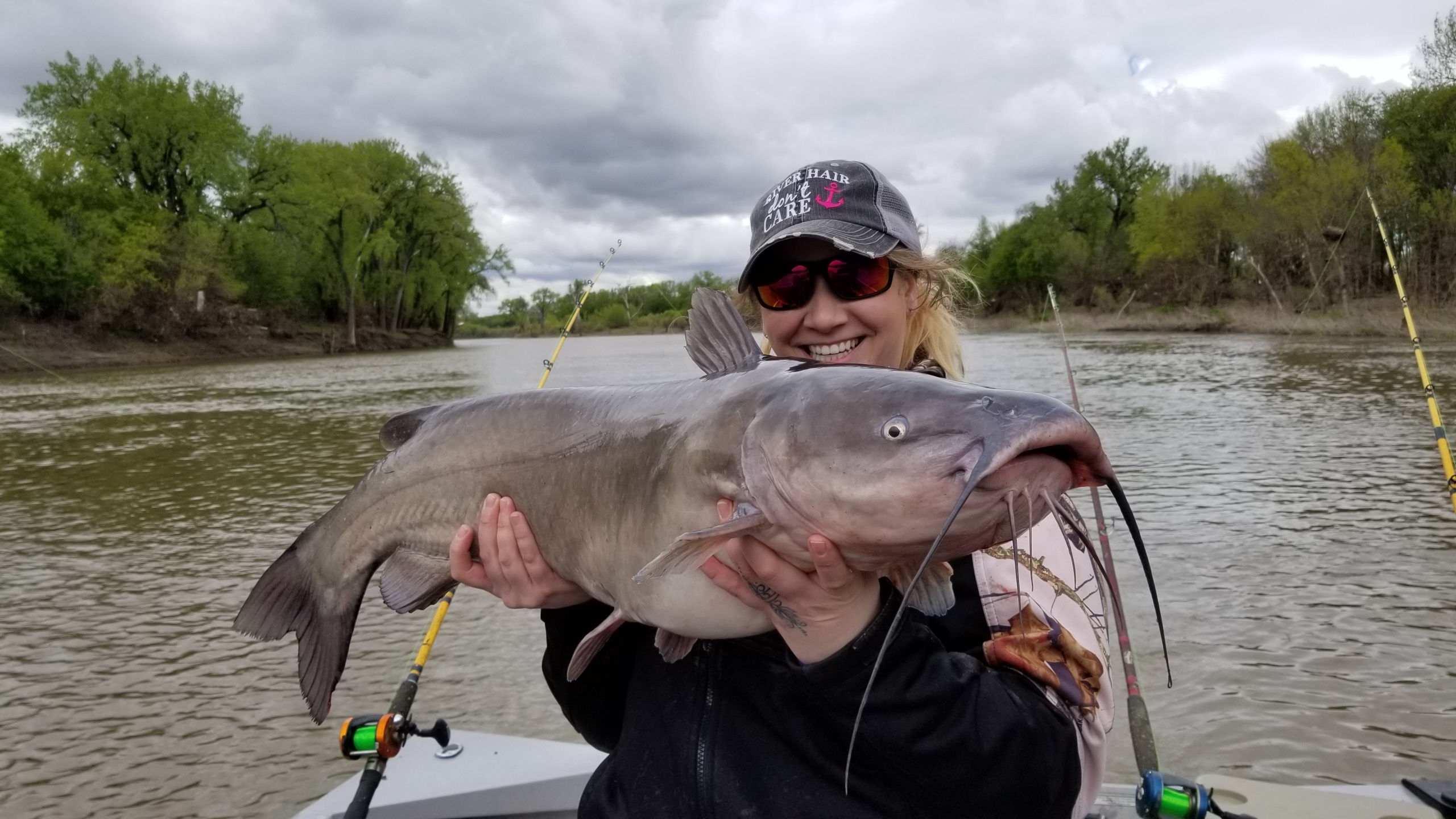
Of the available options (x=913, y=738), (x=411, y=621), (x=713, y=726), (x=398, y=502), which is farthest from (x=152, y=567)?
(x=913, y=738)

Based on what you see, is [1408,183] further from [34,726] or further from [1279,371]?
[34,726]

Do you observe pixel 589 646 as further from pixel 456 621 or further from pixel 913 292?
pixel 456 621

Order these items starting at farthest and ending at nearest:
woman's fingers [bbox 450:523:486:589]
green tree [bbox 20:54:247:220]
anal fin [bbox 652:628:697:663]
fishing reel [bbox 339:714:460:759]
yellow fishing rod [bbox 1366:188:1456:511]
A: green tree [bbox 20:54:247:220] < yellow fishing rod [bbox 1366:188:1456:511] < fishing reel [bbox 339:714:460:759] < woman's fingers [bbox 450:523:486:589] < anal fin [bbox 652:628:697:663]

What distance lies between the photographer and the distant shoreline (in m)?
29.5

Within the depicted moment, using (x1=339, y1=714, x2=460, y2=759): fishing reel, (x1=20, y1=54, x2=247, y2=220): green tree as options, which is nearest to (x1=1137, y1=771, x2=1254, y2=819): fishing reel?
(x1=339, y1=714, x2=460, y2=759): fishing reel

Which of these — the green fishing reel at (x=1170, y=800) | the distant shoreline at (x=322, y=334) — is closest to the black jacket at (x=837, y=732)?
the green fishing reel at (x=1170, y=800)

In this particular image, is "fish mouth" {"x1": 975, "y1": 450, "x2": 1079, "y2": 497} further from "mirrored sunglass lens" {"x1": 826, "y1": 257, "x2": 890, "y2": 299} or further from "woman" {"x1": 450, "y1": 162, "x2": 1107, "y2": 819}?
"mirrored sunglass lens" {"x1": 826, "y1": 257, "x2": 890, "y2": 299}

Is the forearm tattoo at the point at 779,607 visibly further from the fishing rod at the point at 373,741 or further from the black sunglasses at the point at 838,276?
the fishing rod at the point at 373,741

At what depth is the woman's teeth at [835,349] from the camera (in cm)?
230

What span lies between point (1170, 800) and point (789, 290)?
154 centimetres

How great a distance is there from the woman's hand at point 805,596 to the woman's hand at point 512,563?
65cm

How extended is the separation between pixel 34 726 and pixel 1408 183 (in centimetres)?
4451

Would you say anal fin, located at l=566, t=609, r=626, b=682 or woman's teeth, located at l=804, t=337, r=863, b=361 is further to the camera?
woman's teeth, located at l=804, t=337, r=863, b=361

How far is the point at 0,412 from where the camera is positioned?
1628 cm
